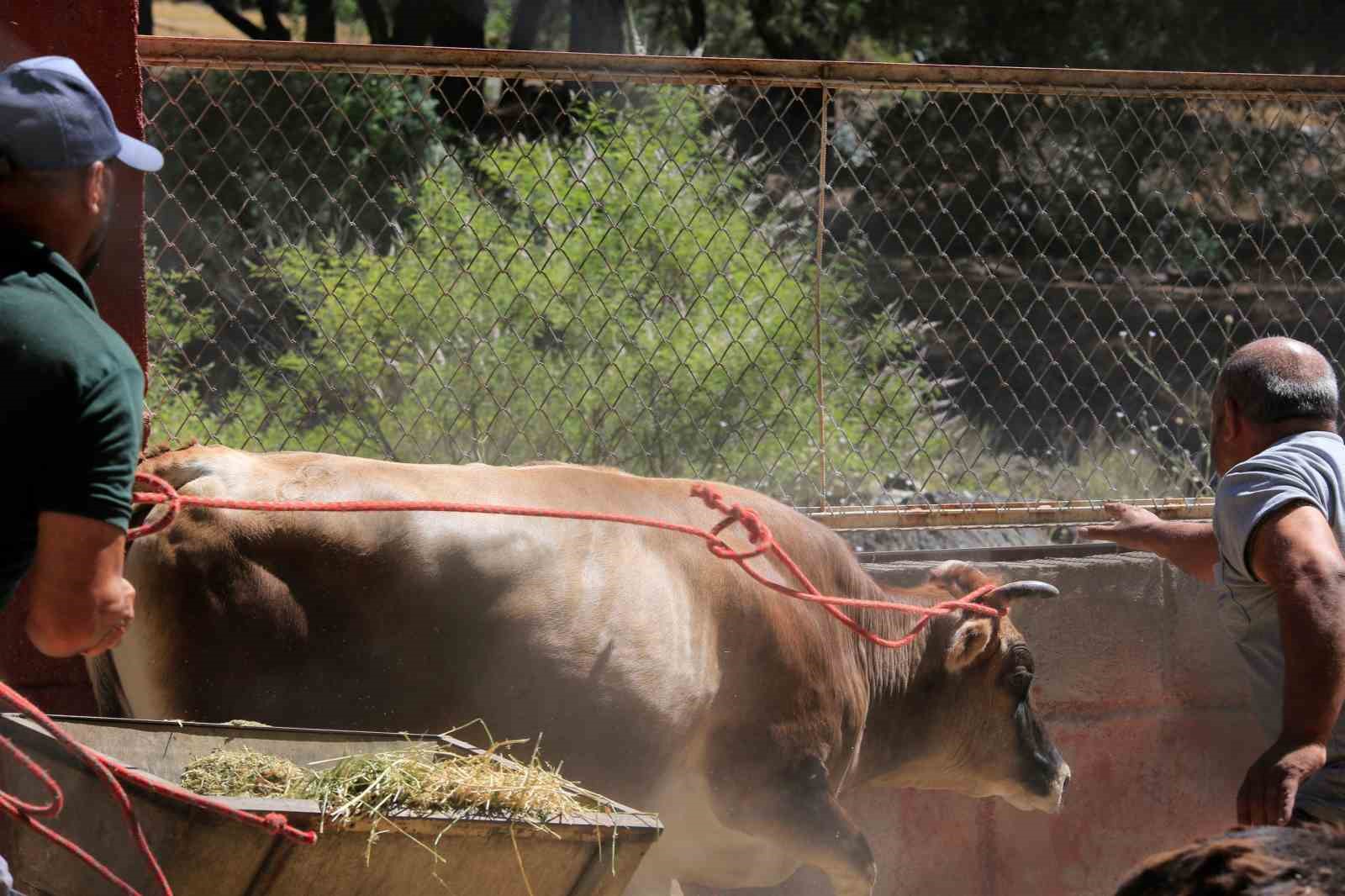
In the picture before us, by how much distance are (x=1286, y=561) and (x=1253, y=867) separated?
1797 millimetres

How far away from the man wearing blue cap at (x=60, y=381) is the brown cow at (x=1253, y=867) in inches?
65.0

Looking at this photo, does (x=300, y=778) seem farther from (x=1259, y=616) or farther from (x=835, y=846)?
(x=1259, y=616)

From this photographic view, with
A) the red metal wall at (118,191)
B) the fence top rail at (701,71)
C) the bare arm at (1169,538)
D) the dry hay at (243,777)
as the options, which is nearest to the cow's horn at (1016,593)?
the bare arm at (1169,538)

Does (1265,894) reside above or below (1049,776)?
above

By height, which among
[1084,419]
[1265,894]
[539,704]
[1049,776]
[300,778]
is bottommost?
[1084,419]

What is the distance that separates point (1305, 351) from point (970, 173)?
34.1 feet

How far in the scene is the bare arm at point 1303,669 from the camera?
11.4 feet

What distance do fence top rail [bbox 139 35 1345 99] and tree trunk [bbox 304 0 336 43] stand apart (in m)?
9.80

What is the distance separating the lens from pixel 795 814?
4.35 meters

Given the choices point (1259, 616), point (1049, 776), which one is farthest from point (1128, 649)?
point (1259, 616)

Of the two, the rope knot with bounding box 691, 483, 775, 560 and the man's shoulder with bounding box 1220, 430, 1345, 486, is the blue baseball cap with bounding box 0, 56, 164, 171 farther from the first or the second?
the man's shoulder with bounding box 1220, 430, 1345, 486

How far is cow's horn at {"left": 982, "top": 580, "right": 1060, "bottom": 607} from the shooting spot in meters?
4.80

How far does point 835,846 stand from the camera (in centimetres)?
438

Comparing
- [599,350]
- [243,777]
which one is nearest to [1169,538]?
A: [243,777]
